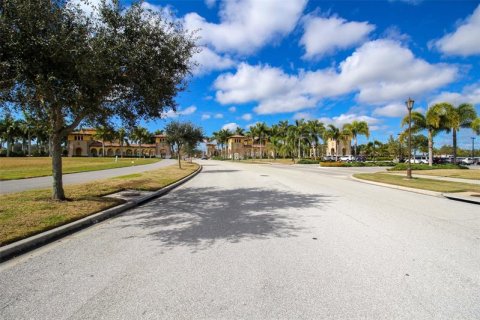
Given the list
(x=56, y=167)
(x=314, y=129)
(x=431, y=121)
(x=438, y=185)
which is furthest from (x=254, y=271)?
(x=314, y=129)

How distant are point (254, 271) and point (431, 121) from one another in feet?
121

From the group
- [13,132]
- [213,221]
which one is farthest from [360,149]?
[213,221]

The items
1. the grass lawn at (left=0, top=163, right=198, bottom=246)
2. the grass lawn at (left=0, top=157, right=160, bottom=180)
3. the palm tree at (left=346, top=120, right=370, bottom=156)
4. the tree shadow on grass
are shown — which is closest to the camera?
the grass lawn at (left=0, top=163, right=198, bottom=246)

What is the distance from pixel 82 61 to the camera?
7.10 meters

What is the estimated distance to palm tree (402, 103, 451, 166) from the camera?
34.0m

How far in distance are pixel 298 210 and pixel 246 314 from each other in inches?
249

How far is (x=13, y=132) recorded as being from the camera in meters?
83.2

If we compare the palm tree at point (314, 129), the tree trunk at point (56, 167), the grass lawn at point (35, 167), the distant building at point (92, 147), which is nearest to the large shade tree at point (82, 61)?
the tree trunk at point (56, 167)

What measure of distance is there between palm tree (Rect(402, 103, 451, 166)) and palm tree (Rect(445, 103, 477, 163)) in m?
0.56

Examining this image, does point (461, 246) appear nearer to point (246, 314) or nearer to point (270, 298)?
point (270, 298)

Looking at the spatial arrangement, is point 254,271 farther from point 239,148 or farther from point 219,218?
point 239,148

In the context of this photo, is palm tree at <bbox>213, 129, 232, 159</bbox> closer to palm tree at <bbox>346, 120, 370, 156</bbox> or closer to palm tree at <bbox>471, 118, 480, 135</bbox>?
palm tree at <bbox>346, 120, 370, 156</bbox>

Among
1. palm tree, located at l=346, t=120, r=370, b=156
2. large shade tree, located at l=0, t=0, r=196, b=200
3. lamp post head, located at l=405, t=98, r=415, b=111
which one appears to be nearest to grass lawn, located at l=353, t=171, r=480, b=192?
lamp post head, located at l=405, t=98, r=415, b=111

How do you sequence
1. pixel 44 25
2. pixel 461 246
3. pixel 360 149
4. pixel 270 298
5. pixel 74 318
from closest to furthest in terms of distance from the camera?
pixel 74 318, pixel 270 298, pixel 461 246, pixel 44 25, pixel 360 149
